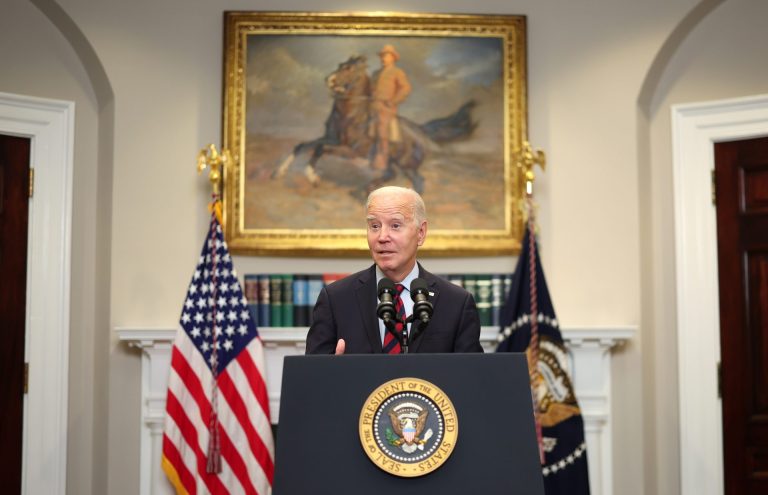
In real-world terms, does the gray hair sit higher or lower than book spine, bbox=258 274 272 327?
higher

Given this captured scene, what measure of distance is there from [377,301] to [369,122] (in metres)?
2.75

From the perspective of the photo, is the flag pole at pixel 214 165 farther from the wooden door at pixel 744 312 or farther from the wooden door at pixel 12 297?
the wooden door at pixel 744 312

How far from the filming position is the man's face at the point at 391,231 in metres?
2.86

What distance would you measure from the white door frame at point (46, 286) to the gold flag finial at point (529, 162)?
2716 mm

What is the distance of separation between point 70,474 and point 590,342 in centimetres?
317

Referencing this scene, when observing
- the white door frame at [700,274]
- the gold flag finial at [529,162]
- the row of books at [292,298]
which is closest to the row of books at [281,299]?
the row of books at [292,298]

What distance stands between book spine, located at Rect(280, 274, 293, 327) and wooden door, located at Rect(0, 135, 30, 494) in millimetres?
1501

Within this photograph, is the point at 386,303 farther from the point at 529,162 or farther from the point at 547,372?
the point at 529,162

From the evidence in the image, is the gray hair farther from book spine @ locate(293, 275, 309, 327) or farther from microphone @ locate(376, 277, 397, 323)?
book spine @ locate(293, 275, 309, 327)

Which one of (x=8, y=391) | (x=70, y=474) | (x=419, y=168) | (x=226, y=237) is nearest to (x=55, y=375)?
(x=8, y=391)

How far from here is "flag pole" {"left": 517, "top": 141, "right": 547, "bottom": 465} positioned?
5016mm

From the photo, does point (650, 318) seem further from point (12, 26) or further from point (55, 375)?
point (12, 26)

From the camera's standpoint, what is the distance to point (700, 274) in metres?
5.32

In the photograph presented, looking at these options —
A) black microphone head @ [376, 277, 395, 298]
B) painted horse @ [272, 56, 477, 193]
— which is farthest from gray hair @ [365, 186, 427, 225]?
painted horse @ [272, 56, 477, 193]
